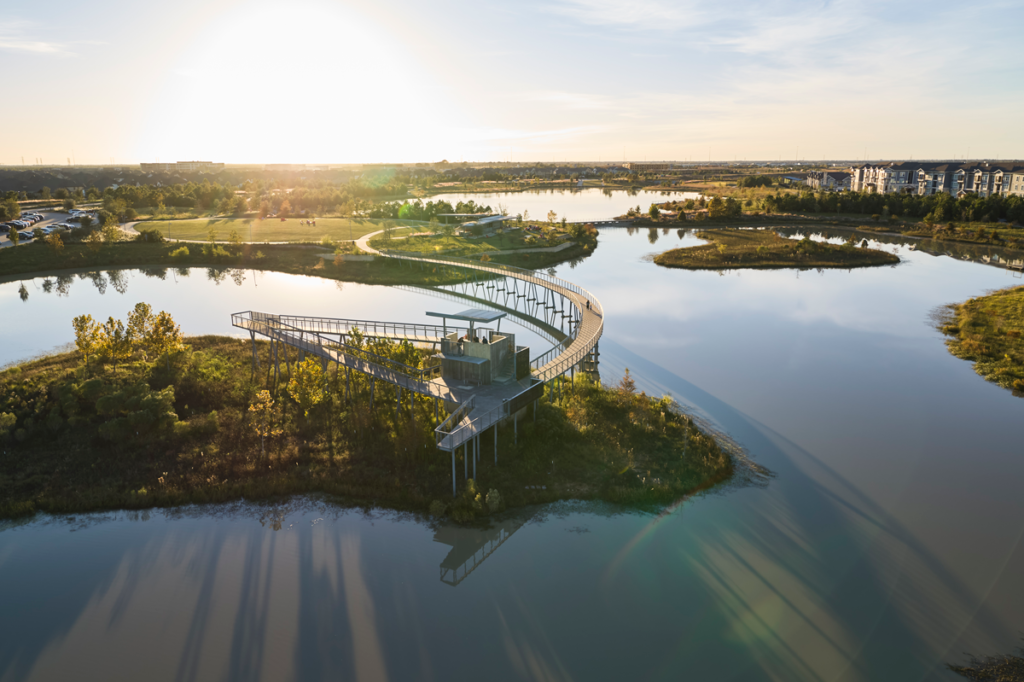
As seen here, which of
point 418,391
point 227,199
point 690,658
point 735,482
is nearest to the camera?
point 690,658

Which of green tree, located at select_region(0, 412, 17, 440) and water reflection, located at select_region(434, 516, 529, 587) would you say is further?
green tree, located at select_region(0, 412, 17, 440)

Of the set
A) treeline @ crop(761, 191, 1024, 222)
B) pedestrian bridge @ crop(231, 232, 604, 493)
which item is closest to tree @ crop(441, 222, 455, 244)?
pedestrian bridge @ crop(231, 232, 604, 493)

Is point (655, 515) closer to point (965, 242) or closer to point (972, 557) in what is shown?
point (972, 557)

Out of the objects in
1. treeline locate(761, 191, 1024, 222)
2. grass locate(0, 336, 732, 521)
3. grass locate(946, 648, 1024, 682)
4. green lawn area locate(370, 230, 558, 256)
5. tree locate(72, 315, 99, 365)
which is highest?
treeline locate(761, 191, 1024, 222)

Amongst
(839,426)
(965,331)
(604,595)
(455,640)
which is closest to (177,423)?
(455,640)

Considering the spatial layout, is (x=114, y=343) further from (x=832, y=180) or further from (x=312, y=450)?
(x=832, y=180)

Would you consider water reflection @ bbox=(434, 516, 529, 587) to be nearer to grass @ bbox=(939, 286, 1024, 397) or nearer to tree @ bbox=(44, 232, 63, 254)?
grass @ bbox=(939, 286, 1024, 397)
